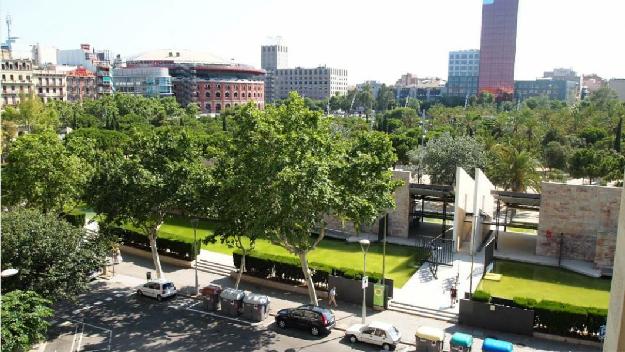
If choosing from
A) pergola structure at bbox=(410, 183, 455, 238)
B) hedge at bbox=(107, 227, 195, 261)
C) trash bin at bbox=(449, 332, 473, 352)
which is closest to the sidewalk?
hedge at bbox=(107, 227, 195, 261)

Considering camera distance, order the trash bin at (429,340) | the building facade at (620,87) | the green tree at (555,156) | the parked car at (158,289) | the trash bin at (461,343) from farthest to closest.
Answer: the building facade at (620,87)
the green tree at (555,156)
the parked car at (158,289)
the trash bin at (429,340)
the trash bin at (461,343)

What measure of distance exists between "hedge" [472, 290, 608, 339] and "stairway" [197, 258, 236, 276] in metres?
18.1

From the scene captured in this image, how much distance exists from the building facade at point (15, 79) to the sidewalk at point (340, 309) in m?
89.2

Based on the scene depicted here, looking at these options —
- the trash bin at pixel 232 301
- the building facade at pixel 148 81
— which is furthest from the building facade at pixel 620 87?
the building facade at pixel 148 81

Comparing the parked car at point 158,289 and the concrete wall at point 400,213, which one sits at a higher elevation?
the concrete wall at point 400,213

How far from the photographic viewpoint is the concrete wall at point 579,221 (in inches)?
1347

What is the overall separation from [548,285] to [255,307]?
693 inches

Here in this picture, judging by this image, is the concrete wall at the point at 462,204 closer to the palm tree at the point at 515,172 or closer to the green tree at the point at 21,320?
the palm tree at the point at 515,172

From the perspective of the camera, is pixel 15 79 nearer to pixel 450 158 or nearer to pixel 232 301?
pixel 450 158

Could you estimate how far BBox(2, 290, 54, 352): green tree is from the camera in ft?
65.9

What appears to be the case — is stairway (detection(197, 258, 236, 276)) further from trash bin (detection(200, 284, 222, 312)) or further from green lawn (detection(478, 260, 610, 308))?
green lawn (detection(478, 260, 610, 308))

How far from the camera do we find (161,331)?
2678 cm

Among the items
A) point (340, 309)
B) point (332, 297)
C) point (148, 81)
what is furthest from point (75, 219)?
point (148, 81)

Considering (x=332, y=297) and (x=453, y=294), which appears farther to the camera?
(x=332, y=297)
